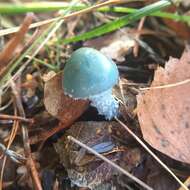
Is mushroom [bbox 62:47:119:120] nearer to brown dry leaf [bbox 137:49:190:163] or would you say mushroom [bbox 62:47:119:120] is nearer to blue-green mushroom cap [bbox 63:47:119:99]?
blue-green mushroom cap [bbox 63:47:119:99]

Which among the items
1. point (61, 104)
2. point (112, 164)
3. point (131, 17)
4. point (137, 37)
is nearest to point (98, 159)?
point (112, 164)

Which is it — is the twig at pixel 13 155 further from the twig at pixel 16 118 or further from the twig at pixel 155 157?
the twig at pixel 155 157

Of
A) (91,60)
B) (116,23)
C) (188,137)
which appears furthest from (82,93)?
(116,23)

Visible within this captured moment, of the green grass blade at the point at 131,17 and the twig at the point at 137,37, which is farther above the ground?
the green grass blade at the point at 131,17

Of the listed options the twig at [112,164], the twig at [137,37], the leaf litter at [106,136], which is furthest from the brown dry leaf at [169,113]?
the twig at [137,37]

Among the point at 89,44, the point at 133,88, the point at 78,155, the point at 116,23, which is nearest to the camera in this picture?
the point at 78,155

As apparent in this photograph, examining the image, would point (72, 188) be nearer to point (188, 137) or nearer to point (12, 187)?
point (12, 187)

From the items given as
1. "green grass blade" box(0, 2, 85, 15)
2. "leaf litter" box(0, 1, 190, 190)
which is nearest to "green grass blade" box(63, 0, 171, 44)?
"green grass blade" box(0, 2, 85, 15)
